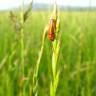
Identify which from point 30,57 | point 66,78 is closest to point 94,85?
point 66,78

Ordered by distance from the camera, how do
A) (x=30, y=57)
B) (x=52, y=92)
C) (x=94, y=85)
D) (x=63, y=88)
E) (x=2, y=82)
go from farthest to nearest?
(x=30, y=57), (x=94, y=85), (x=63, y=88), (x=2, y=82), (x=52, y=92)

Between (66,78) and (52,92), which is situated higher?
(52,92)

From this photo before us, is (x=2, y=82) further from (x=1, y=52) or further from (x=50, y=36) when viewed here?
(x=50, y=36)

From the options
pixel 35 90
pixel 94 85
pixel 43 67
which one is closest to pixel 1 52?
pixel 43 67

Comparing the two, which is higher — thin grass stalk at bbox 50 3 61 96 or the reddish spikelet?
the reddish spikelet

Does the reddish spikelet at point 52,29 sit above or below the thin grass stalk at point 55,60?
above

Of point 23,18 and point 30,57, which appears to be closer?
point 23,18

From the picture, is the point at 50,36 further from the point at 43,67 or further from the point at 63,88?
the point at 43,67

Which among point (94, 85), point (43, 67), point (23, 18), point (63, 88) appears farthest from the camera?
point (43, 67)

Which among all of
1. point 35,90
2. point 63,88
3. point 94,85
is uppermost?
point 35,90
